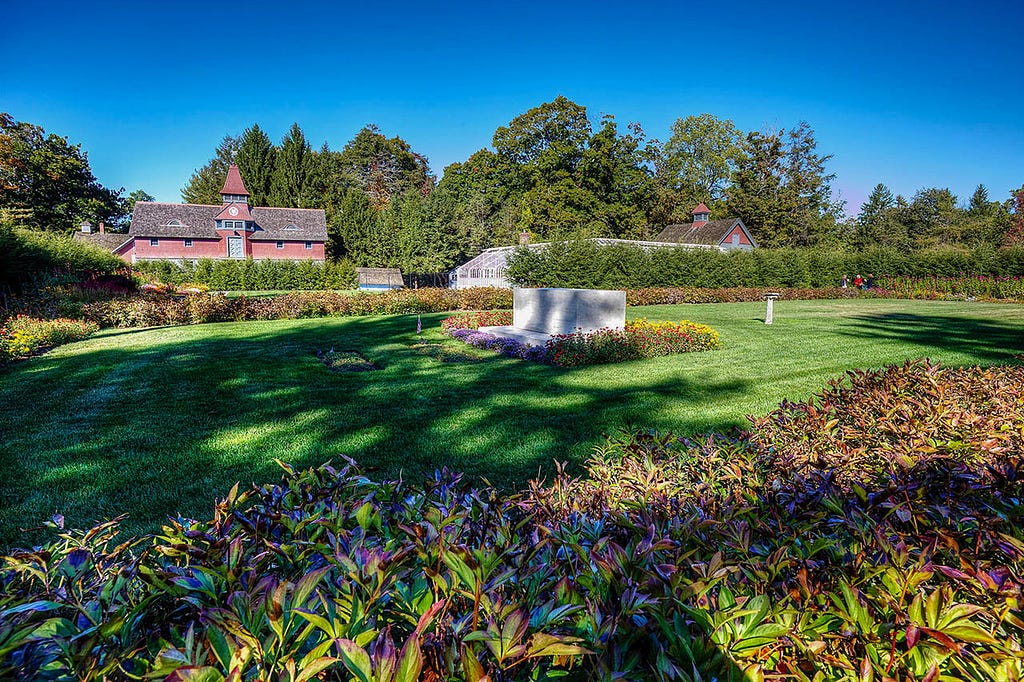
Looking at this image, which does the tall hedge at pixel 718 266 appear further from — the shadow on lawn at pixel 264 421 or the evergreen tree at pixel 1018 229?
the shadow on lawn at pixel 264 421

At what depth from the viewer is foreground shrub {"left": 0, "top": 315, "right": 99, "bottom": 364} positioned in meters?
9.15

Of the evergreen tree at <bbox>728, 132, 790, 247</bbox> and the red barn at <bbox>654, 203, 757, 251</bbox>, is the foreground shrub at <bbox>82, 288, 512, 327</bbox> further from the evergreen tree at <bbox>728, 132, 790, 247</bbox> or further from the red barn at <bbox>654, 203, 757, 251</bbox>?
the evergreen tree at <bbox>728, 132, 790, 247</bbox>

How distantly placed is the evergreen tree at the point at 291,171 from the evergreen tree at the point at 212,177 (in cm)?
1247

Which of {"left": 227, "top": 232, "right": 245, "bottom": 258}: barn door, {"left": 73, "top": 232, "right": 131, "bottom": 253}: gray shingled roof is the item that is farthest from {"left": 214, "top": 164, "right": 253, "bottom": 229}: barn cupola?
{"left": 73, "top": 232, "right": 131, "bottom": 253}: gray shingled roof

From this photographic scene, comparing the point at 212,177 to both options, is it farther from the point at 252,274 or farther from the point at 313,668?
the point at 313,668

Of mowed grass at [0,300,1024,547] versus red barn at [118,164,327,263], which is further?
red barn at [118,164,327,263]

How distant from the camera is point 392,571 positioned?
3.34 feet

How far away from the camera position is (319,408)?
6.18 metres

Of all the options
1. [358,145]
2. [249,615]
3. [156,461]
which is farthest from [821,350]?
[358,145]

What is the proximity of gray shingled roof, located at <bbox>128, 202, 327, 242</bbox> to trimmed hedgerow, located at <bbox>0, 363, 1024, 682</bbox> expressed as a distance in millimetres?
54984

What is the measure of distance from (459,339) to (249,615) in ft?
38.9

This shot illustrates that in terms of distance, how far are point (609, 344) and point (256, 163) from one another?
193 feet

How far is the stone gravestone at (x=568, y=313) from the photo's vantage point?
11.5m

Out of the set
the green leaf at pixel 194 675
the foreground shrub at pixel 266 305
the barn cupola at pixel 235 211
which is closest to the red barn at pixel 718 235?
the foreground shrub at pixel 266 305
